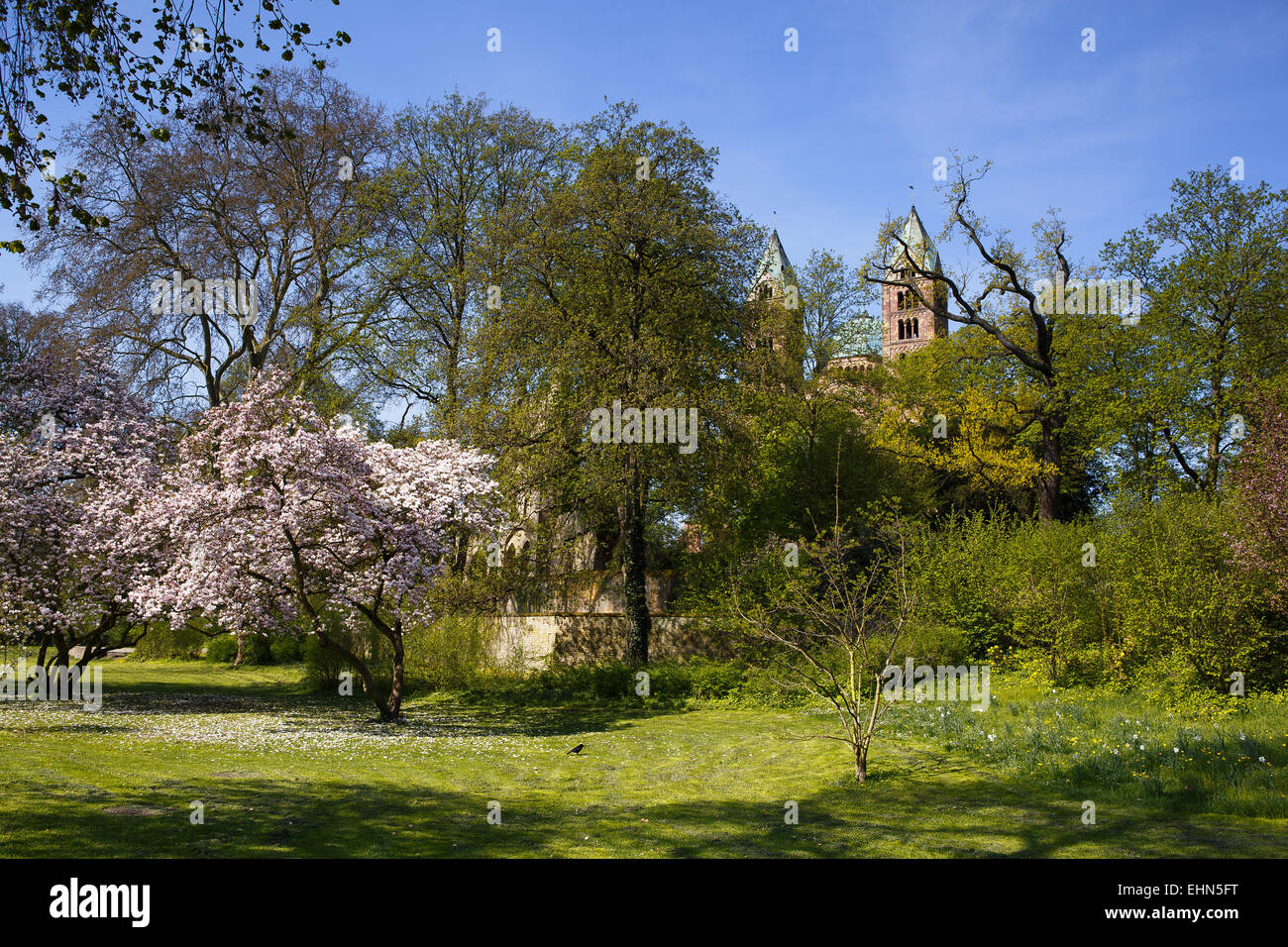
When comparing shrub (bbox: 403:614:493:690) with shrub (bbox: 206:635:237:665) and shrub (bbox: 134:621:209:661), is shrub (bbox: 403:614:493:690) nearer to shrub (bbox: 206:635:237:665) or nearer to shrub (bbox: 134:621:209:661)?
shrub (bbox: 206:635:237:665)

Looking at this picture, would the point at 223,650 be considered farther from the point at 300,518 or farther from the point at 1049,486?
the point at 1049,486

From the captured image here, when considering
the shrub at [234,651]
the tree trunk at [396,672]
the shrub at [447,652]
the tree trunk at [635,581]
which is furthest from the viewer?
the shrub at [234,651]

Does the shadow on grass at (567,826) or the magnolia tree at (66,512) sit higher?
the magnolia tree at (66,512)

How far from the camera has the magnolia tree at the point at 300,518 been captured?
15.2 meters

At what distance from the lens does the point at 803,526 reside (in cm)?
2875

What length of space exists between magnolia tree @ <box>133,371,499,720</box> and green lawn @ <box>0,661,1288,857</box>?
2311mm

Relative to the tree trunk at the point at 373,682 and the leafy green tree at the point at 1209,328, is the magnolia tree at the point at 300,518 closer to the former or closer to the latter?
the tree trunk at the point at 373,682

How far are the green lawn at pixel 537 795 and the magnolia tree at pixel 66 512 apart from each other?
2157 millimetres

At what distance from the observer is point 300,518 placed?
50.1 feet

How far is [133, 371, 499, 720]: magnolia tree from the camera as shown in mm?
15195

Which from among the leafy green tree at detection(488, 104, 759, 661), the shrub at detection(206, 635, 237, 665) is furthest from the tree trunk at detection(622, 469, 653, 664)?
the shrub at detection(206, 635, 237, 665)

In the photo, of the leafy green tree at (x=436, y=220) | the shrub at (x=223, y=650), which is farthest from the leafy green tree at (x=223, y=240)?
the shrub at (x=223, y=650)

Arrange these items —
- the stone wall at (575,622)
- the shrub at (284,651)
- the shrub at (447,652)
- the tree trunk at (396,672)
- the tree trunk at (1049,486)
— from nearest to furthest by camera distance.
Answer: the tree trunk at (396,672) → the shrub at (447,652) → the stone wall at (575,622) → the tree trunk at (1049,486) → the shrub at (284,651)
